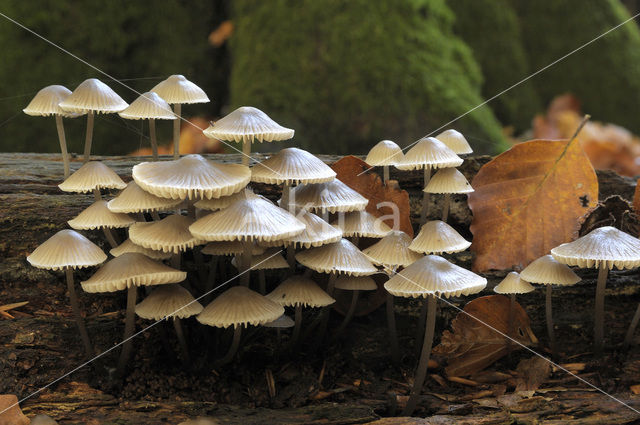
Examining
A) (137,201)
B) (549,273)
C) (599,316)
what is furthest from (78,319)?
(599,316)

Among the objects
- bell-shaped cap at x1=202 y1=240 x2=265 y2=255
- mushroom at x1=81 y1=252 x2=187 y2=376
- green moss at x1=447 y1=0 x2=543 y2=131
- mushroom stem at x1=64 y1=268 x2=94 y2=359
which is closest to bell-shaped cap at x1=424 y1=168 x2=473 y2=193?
bell-shaped cap at x1=202 y1=240 x2=265 y2=255

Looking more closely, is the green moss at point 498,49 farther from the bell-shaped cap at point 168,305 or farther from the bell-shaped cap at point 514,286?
the bell-shaped cap at point 168,305

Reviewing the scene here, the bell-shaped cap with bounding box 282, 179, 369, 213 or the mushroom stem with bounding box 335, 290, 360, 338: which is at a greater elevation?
the bell-shaped cap with bounding box 282, 179, 369, 213

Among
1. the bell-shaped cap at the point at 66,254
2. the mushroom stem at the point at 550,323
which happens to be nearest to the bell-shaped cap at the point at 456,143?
the mushroom stem at the point at 550,323

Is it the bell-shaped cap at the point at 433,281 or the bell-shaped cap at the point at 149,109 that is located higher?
the bell-shaped cap at the point at 149,109

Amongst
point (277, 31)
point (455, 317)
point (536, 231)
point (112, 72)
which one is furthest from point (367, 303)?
point (112, 72)

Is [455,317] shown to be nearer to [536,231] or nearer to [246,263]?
[536,231]

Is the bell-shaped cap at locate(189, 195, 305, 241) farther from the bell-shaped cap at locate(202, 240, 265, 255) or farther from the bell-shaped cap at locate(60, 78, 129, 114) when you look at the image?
the bell-shaped cap at locate(60, 78, 129, 114)
